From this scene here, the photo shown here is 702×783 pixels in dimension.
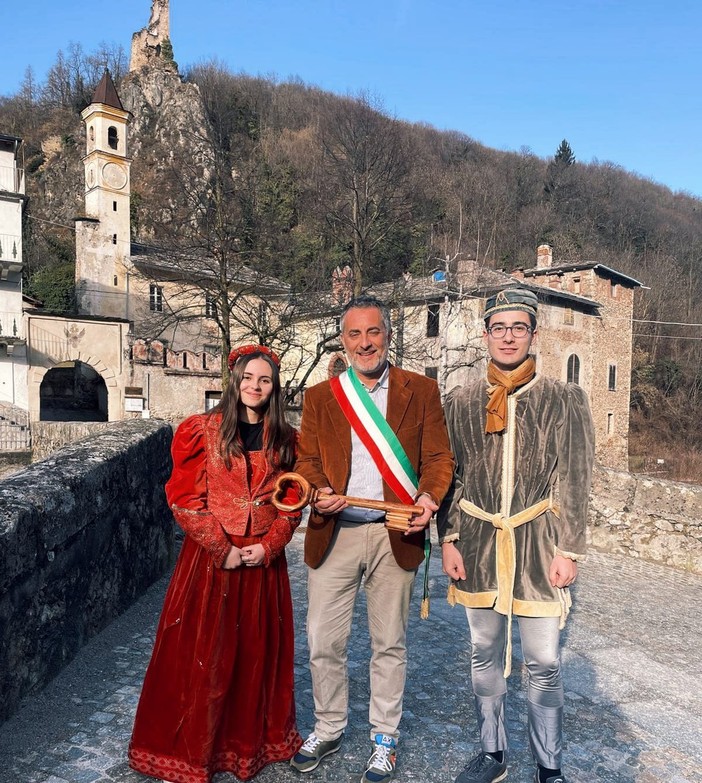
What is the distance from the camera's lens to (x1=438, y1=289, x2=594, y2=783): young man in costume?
105 inches

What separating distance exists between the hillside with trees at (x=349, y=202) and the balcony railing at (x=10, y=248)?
5.43 m

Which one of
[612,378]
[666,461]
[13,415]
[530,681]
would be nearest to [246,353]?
[530,681]

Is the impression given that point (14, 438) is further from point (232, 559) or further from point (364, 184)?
point (232, 559)

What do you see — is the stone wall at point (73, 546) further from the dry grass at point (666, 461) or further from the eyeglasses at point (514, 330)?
the dry grass at point (666, 461)

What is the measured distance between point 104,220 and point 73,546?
29.6 m

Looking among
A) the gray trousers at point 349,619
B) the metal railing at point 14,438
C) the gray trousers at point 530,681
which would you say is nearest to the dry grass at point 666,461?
the metal railing at point 14,438

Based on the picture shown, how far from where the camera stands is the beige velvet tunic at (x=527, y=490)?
268 cm

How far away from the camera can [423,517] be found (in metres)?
2.55

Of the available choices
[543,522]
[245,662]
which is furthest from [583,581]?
[245,662]

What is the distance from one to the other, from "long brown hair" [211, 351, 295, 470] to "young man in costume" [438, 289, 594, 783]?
2.77 feet

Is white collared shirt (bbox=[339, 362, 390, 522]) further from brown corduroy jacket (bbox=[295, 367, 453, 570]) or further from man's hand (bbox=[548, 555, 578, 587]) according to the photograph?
man's hand (bbox=[548, 555, 578, 587])

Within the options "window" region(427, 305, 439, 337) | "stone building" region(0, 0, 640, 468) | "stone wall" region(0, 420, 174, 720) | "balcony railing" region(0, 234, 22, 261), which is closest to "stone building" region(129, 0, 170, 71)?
"stone building" region(0, 0, 640, 468)

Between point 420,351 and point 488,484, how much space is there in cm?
1544

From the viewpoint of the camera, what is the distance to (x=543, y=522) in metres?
2.76
